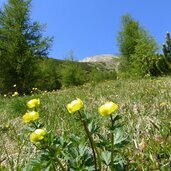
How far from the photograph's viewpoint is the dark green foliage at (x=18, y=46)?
3359 cm

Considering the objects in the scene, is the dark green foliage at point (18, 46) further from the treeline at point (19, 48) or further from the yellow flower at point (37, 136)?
the yellow flower at point (37, 136)

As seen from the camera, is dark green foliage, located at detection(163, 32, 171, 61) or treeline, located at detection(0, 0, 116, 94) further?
treeline, located at detection(0, 0, 116, 94)

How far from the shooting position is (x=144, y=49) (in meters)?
39.3

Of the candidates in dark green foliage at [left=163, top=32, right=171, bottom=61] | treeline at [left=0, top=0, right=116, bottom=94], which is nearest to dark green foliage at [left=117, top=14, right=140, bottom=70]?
treeline at [left=0, top=0, right=116, bottom=94]

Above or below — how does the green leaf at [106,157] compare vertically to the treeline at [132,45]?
below

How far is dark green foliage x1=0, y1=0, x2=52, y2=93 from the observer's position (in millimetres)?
33594

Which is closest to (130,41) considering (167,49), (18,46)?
(18,46)

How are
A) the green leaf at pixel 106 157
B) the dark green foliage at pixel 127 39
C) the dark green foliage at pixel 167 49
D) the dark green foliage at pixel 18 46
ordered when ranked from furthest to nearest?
1. the dark green foliage at pixel 127 39
2. the dark green foliage at pixel 18 46
3. the dark green foliage at pixel 167 49
4. the green leaf at pixel 106 157

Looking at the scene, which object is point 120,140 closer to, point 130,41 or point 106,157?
point 106,157

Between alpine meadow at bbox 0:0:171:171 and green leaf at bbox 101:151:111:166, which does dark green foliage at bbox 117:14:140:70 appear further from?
green leaf at bbox 101:151:111:166

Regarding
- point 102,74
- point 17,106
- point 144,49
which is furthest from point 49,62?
point 17,106

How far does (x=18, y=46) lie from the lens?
111 feet

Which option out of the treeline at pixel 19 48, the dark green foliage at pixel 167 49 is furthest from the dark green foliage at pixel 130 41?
the dark green foliage at pixel 167 49

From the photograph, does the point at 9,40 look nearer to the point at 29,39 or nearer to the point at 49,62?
the point at 29,39
